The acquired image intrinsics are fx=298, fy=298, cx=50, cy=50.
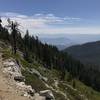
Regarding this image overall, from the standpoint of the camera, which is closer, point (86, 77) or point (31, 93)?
point (31, 93)

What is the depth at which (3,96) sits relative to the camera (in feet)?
70.0

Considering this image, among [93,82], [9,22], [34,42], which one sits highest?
[9,22]

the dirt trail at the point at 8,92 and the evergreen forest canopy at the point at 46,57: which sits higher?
the dirt trail at the point at 8,92

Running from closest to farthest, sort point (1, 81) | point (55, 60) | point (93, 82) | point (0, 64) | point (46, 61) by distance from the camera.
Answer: point (1, 81), point (0, 64), point (46, 61), point (55, 60), point (93, 82)

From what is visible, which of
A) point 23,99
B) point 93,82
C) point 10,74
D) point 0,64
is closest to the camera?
point 23,99

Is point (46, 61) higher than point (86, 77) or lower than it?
higher

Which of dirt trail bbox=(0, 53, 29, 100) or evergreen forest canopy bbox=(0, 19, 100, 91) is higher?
dirt trail bbox=(0, 53, 29, 100)

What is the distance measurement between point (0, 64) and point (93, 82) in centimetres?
15805

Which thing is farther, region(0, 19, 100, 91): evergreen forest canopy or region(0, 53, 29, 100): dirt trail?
region(0, 19, 100, 91): evergreen forest canopy

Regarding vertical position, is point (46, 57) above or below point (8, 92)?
below

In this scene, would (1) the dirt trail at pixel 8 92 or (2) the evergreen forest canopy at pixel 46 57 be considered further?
(2) the evergreen forest canopy at pixel 46 57

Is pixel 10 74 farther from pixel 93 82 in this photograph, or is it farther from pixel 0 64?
pixel 93 82

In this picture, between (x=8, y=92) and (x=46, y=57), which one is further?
(x=46, y=57)

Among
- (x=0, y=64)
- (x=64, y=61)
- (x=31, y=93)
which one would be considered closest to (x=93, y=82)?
(x=64, y=61)
